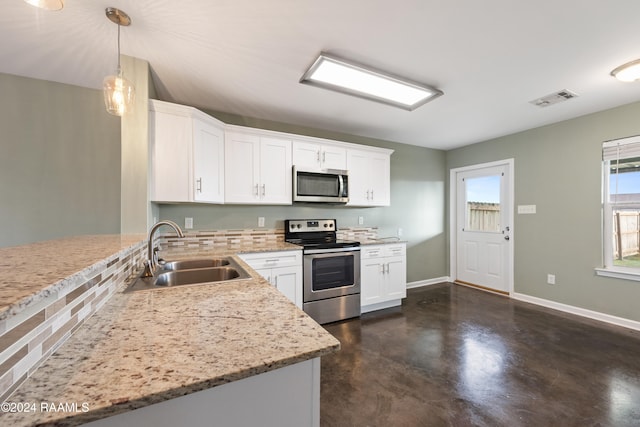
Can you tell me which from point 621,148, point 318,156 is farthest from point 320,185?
point 621,148

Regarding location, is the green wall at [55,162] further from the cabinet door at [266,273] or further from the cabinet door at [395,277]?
the cabinet door at [395,277]

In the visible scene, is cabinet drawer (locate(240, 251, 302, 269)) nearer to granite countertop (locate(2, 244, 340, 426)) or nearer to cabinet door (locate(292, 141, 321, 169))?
cabinet door (locate(292, 141, 321, 169))

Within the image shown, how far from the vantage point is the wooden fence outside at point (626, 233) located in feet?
8.99

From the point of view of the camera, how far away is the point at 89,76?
2.23 meters

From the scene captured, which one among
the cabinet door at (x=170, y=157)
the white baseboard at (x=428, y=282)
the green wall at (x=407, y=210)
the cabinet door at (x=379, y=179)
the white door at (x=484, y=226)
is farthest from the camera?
the white baseboard at (x=428, y=282)

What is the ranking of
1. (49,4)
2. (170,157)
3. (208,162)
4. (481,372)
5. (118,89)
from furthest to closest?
(208,162)
(170,157)
(481,372)
(118,89)
(49,4)

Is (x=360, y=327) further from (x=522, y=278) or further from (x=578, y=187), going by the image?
(x=578, y=187)

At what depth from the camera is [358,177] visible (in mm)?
3508

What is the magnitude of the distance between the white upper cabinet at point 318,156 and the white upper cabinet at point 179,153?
1.01 metres

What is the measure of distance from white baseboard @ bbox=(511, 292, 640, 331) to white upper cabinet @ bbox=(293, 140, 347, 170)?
3128 millimetres

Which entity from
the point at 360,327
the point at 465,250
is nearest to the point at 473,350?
the point at 360,327

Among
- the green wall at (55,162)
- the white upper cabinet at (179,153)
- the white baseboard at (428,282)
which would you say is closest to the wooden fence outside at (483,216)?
the white baseboard at (428,282)

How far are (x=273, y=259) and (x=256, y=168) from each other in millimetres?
1053

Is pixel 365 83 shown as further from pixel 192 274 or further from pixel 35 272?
pixel 35 272
